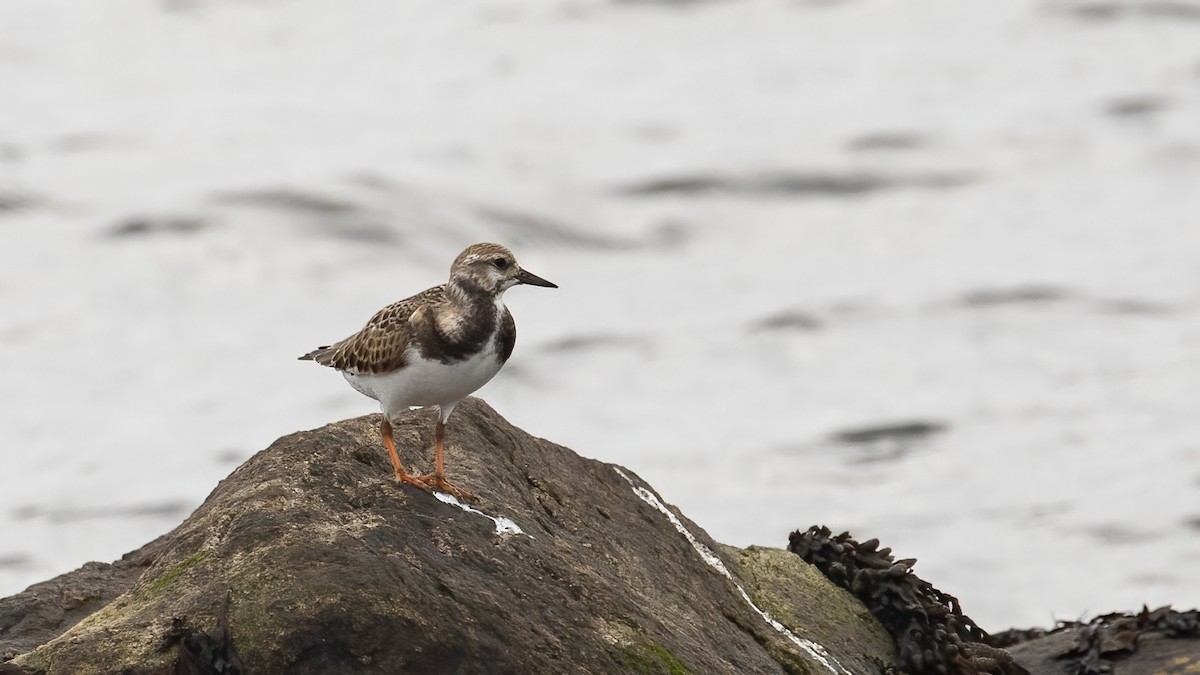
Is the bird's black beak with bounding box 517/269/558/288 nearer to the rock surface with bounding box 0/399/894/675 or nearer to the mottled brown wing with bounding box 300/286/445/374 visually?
the mottled brown wing with bounding box 300/286/445/374

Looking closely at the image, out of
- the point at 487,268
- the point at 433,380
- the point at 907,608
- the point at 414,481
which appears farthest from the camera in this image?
the point at 907,608

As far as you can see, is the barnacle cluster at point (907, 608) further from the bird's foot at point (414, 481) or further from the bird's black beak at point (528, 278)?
the bird's foot at point (414, 481)

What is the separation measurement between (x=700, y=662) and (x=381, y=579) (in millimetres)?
1507

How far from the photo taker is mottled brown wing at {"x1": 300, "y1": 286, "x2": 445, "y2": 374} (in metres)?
7.38

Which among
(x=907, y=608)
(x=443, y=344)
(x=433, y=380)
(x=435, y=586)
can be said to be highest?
(x=443, y=344)

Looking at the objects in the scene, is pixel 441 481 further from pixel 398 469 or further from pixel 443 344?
pixel 443 344

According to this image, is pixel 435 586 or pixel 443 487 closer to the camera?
pixel 435 586

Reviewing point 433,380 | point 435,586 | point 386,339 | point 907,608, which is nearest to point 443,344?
point 433,380

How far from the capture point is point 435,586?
6.43m

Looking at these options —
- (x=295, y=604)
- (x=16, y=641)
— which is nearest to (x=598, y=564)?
(x=295, y=604)

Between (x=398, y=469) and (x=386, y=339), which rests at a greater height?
(x=386, y=339)

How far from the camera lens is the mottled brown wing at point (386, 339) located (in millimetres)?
7375

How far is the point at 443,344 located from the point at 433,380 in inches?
6.7

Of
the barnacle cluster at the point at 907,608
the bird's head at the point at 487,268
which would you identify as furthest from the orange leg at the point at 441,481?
the barnacle cluster at the point at 907,608
